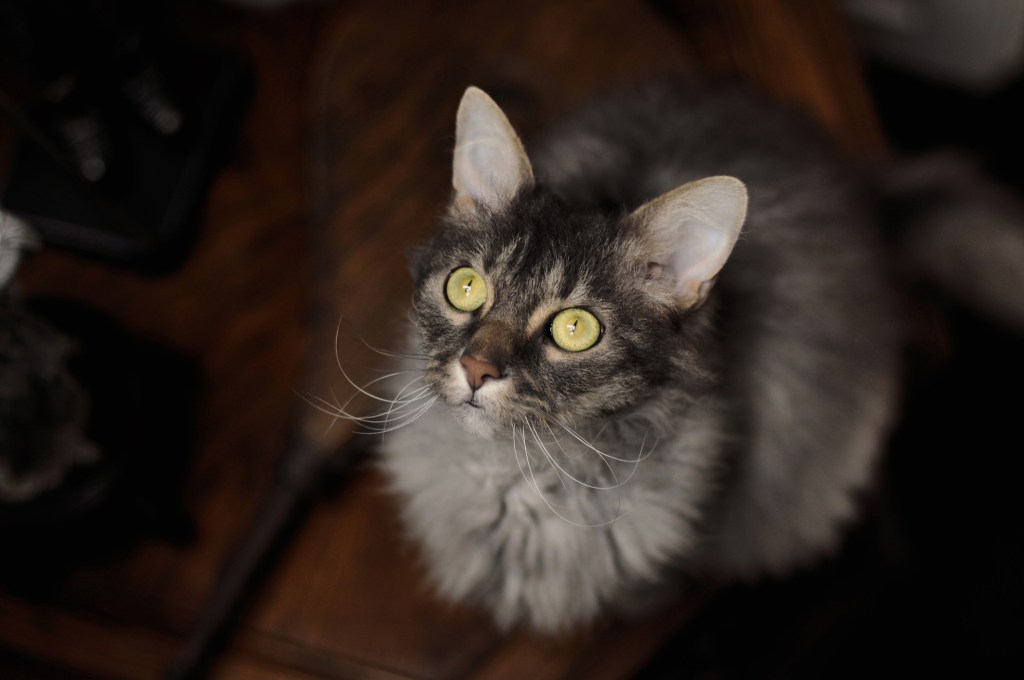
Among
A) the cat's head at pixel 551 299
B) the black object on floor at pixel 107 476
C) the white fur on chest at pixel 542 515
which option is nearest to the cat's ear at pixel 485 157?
the cat's head at pixel 551 299

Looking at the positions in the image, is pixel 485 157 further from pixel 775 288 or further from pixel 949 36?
pixel 949 36

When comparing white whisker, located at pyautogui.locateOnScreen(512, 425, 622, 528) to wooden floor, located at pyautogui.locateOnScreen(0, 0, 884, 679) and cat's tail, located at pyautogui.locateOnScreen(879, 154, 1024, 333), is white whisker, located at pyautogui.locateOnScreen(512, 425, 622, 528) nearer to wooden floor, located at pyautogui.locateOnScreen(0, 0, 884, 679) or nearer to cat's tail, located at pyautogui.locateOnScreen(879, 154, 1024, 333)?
wooden floor, located at pyautogui.locateOnScreen(0, 0, 884, 679)

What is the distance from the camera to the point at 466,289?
2.87 ft

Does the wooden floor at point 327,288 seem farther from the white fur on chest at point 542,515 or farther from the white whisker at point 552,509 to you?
the white whisker at point 552,509

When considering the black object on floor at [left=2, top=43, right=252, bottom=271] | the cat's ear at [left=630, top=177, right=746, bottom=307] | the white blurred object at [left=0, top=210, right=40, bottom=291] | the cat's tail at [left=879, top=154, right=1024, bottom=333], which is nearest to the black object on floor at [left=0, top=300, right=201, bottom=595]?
the black object on floor at [left=2, top=43, right=252, bottom=271]

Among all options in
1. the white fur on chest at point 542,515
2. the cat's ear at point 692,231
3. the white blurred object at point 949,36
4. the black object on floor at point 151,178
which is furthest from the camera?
the white blurred object at point 949,36

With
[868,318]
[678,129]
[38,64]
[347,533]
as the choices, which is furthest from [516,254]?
[38,64]

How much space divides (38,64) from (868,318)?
1457 mm

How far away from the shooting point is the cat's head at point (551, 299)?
0.83 metres

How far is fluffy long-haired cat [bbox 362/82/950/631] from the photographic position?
844mm

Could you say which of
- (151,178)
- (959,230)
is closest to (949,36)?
(959,230)

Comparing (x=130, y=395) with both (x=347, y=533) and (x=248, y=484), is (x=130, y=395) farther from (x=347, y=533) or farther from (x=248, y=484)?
(x=347, y=533)

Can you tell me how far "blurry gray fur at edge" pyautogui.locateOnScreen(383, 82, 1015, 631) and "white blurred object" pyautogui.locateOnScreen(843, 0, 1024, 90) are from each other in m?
0.89

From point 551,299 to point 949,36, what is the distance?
1695 mm
